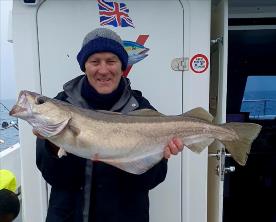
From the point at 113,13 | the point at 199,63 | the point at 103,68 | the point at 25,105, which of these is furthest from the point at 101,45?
the point at 199,63

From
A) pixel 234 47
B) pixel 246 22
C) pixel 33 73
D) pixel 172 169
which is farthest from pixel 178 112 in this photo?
pixel 234 47

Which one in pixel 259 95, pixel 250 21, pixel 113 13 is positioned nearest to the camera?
pixel 113 13

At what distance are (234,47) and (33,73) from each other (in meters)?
3.25

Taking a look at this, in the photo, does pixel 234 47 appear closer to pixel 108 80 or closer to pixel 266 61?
pixel 266 61

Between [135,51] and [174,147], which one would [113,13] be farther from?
[174,147]

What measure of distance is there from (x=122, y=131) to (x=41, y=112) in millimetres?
500

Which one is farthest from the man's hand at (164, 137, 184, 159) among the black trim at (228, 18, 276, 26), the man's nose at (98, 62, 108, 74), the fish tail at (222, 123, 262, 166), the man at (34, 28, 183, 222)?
the black trim at (228, 18, 276, 26)

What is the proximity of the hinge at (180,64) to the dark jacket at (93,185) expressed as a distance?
0.62m

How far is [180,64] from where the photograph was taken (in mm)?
2902

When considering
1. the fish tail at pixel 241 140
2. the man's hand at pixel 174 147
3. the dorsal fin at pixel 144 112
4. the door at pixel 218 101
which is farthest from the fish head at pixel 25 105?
the door at pixel 218 101

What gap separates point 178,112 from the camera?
2.94 meters

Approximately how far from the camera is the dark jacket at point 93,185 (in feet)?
7.38

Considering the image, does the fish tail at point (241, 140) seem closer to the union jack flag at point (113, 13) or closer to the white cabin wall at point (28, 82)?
the union jack flag at point (113, 13)

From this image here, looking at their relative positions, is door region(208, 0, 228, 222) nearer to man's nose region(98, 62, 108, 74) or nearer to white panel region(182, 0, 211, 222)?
white panel region(182, 0, 211, 222)
